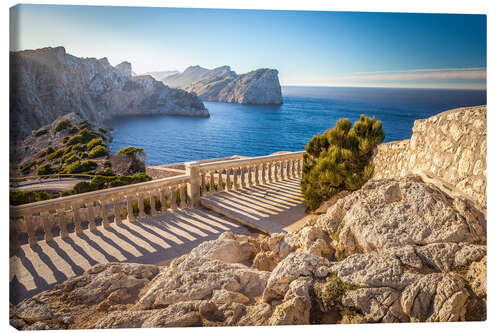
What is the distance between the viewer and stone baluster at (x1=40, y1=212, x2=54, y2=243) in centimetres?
341

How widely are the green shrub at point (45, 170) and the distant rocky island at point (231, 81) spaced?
2.40 meters

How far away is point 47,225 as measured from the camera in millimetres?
3451

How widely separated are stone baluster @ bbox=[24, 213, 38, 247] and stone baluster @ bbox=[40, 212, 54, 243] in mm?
121

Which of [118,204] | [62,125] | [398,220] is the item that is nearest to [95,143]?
[62,125]

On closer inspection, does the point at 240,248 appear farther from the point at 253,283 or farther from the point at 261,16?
the point at 261,16

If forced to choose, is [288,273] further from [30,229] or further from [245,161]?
[245,161]

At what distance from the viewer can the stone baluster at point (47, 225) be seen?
3.41 metres

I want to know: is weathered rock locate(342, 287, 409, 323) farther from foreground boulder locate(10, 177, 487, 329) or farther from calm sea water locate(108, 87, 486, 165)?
calm sea water locate(108, 87, 486, 165)

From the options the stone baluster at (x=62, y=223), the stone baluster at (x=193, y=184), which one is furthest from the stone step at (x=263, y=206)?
the stone baluster at (x=62, y=223)

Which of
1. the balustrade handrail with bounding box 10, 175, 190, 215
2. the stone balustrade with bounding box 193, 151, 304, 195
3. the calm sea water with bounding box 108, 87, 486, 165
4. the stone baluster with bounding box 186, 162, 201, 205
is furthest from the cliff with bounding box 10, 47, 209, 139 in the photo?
the calm sea water with bounding box 108, 87, 486, 165

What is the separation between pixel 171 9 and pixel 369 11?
2.42 meters

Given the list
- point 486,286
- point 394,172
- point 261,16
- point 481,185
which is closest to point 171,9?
point 261,16

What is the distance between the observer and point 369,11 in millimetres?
3670

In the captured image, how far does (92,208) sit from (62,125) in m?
2.43
